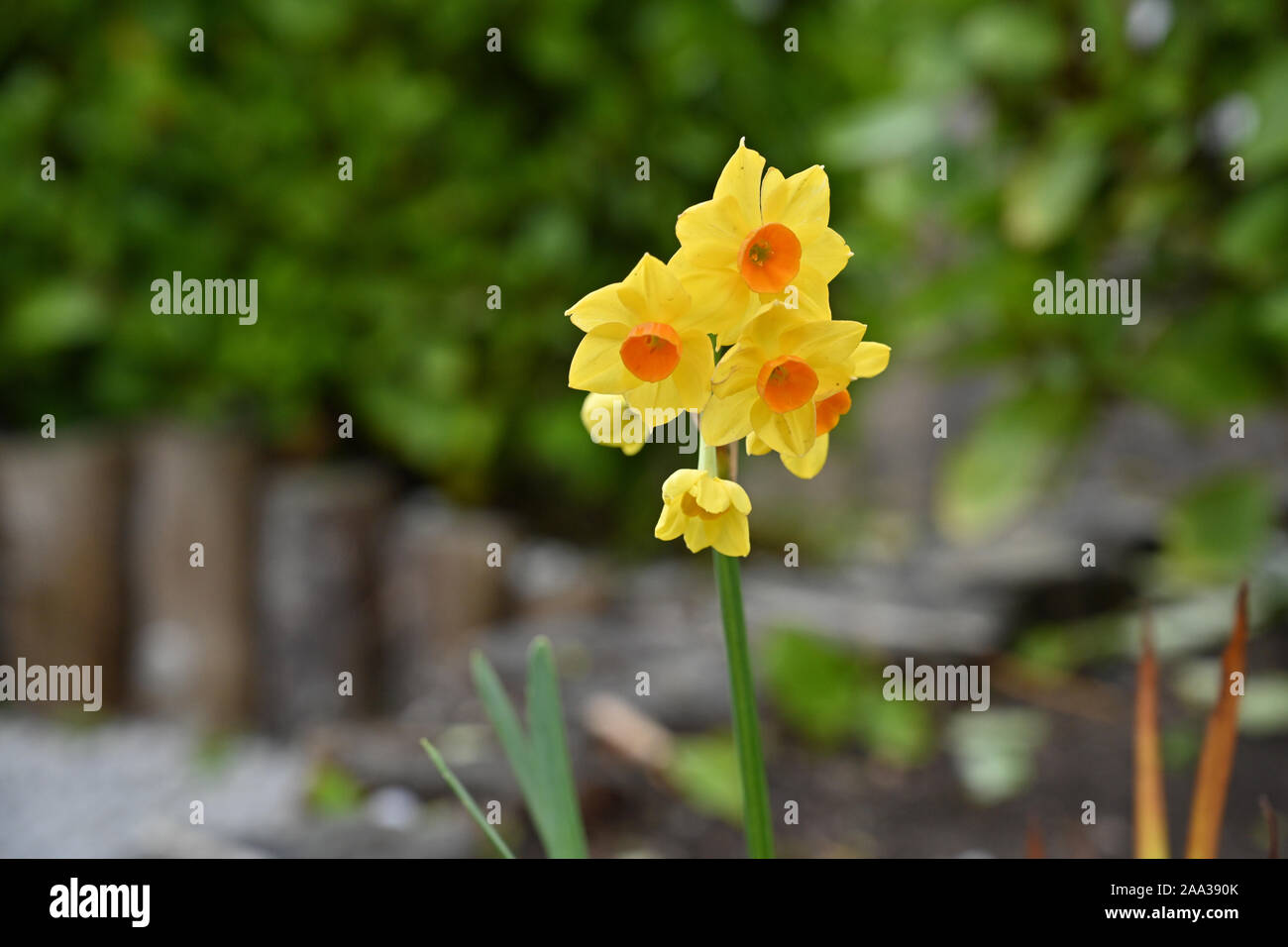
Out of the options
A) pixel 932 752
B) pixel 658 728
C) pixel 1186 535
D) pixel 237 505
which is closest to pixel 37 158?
pixel 237 505

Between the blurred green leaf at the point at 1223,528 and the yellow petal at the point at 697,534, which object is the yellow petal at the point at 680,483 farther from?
the blurred green leaf at the point at 1223,528

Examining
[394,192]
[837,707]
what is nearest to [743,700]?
[837,707]

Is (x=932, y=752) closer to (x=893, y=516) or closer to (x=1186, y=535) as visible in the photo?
(x=1186, y=535)

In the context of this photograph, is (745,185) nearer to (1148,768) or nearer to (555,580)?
(1148,768)

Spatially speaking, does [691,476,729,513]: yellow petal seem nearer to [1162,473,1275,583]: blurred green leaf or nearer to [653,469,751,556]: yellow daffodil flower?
[653,469,751,556]: yellow daffodil flower

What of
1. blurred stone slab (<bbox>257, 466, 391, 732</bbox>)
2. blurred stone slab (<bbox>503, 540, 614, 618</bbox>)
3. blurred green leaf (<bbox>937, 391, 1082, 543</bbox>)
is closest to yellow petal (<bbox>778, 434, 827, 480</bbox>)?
blurred green leaf (<bbox>937, 391, 1082, 543</bbox>)
